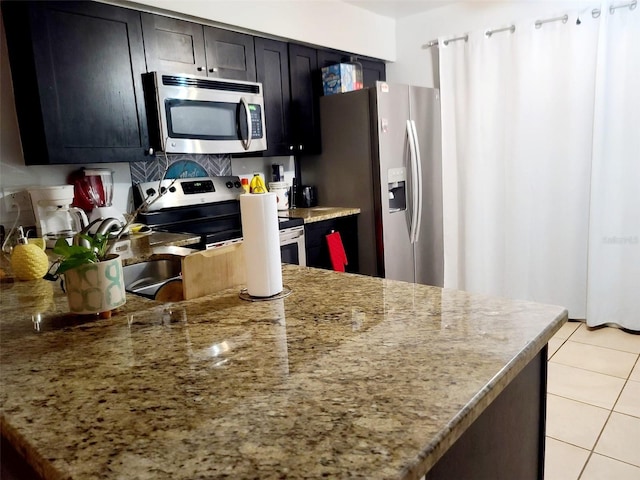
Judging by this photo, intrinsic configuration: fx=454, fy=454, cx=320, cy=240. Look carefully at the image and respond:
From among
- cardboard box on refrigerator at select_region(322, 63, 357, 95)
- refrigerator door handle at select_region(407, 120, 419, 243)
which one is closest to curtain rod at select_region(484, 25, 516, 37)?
refrigerator door handle at select_region(407, 120, 419, 243)

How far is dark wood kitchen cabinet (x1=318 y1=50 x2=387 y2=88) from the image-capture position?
3.42 m

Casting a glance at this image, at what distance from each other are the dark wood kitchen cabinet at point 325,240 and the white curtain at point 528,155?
991 mm

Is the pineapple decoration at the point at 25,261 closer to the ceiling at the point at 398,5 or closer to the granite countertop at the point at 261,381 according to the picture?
the granite countertop at the point at 261,381

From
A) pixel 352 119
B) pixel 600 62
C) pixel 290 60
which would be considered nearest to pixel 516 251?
pixel 600 62

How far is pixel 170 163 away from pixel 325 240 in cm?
113

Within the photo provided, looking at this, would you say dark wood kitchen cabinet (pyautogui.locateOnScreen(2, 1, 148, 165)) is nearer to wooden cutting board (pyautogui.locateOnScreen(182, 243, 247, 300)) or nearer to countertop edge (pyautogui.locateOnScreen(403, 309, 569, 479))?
wooden cutting board (pyautogui.locateOnScreen(182, 243, 247, 300))

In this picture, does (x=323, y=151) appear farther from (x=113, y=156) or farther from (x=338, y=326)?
(x=338, y=326)

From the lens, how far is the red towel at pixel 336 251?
3.11 m

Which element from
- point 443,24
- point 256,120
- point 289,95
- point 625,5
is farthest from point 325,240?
point 625,5

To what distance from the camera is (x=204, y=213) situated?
299 centimetres

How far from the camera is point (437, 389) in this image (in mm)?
691

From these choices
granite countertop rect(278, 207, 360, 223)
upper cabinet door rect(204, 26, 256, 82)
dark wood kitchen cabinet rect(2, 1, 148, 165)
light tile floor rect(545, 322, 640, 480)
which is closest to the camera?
light tile floor rect(545, 322, 640, 480)

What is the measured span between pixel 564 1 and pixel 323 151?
191cm

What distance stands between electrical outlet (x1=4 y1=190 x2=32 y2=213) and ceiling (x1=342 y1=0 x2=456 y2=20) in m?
2.54
